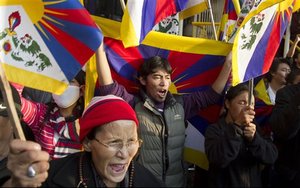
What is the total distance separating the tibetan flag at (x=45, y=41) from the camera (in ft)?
7.86

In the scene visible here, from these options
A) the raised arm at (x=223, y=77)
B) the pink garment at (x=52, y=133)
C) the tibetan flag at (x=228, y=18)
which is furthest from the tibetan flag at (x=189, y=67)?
the tibetan flag at (x=228, y=18)

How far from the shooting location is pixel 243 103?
308 centimetres

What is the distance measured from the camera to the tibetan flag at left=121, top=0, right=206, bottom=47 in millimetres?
3104

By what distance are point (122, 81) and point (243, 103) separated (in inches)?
36.1

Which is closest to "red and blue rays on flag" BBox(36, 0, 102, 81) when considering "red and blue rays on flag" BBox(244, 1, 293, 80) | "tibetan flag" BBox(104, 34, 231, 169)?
"tibetan flag" BBox(104, 34, 231, 169)

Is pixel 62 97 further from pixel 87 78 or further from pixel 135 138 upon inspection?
pixel 135 138

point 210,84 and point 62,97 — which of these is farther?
point 210,84

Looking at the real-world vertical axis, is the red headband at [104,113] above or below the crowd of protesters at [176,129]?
above

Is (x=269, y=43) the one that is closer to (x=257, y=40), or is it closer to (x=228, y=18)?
(x=257, y=40)

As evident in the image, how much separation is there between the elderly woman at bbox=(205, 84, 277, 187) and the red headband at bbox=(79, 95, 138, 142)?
94 cm

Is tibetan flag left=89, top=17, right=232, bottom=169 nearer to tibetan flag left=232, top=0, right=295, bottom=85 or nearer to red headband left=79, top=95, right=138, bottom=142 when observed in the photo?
tibetan flag left=232, top=0, right=295, bottom=85

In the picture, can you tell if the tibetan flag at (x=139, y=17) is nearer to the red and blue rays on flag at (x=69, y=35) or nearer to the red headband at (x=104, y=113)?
the red and blue rays on flag at (x=69, y=35)

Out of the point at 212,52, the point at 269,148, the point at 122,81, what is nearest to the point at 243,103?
the point at 269,148

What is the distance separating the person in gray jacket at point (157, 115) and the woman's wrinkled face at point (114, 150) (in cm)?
94
